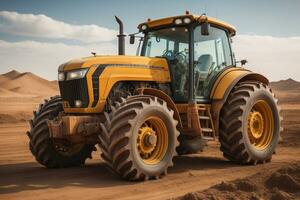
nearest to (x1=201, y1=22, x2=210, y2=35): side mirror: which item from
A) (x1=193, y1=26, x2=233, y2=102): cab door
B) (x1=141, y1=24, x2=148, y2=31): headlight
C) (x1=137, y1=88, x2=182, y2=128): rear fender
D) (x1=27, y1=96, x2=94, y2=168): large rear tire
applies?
(x1=193, y1=26, x2=233, y2=102): cab door

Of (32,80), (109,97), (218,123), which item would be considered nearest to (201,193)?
(109,97)

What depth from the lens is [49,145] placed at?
314 inches

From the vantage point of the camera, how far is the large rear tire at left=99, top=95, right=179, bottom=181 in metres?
6.52

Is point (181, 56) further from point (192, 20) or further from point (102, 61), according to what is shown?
point (102, 61)

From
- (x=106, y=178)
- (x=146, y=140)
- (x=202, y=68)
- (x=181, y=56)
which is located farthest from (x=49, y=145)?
(x=202, y=68)

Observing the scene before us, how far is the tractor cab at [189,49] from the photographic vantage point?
830 cm

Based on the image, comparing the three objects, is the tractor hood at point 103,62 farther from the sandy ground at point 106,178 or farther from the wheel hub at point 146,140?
the sandy ground at point 106,178

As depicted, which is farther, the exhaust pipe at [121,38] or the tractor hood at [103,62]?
the exhaust pipe at [121,38]

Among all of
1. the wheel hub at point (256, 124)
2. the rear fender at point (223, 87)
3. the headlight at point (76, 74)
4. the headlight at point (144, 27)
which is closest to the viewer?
the headlight at point (76, 74)

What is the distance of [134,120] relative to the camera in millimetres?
6629

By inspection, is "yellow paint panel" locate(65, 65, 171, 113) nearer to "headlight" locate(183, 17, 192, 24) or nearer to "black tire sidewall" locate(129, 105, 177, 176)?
"black tire sidewall" locate(129, 105, 177, 176)

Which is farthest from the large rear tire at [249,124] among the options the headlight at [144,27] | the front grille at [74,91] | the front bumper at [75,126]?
the front grille at [74,91]

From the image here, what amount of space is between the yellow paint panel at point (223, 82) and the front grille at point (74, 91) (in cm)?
257

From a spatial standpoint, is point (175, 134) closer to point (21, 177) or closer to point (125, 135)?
point (125, 135)
